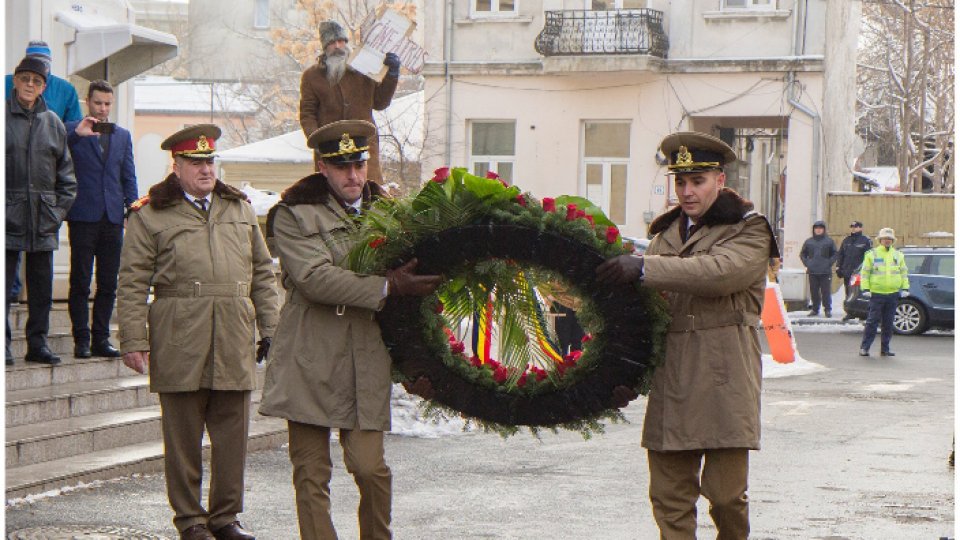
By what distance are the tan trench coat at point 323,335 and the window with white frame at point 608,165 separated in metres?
26.8

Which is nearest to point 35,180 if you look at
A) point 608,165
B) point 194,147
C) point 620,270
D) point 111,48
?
point 194,147

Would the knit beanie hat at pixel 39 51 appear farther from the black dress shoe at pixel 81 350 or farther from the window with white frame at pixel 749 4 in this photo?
the window with white frame at pixel 749 4

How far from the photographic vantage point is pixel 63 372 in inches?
426

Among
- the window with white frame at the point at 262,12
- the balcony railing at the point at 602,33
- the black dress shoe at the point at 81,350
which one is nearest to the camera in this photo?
the black dress shoe at the point at 81,350

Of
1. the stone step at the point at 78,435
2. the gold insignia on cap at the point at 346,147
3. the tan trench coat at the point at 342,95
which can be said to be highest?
the tan trench coat at the point at 342,95

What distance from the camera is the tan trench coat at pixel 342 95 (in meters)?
11.5

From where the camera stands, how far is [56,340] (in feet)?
38.5

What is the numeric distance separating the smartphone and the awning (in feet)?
10.1

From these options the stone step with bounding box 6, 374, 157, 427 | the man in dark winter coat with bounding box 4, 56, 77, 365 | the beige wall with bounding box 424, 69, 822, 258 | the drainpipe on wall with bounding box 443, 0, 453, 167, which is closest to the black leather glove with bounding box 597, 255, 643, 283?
the stone step with bounding box 6, 374, 157, 427

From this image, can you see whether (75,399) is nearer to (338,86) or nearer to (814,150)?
(338,86)

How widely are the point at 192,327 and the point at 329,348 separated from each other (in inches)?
51.5

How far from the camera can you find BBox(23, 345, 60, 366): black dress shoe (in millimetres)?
10719

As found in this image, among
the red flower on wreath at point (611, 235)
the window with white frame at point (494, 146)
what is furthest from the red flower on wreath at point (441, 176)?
the window with white frame at point (494, 146)

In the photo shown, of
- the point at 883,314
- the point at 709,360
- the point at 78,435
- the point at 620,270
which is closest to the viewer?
the point at 620,270
